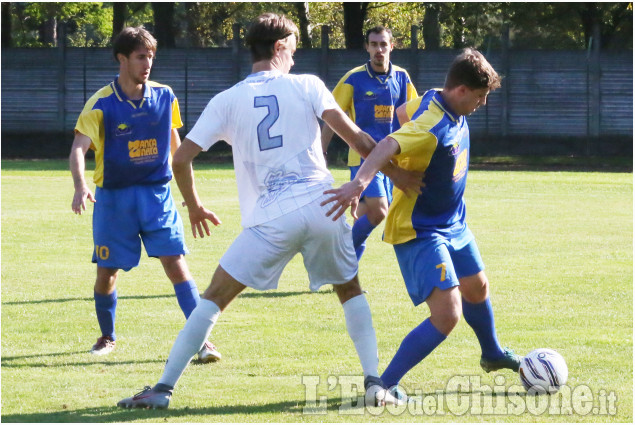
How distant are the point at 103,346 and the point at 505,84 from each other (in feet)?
80.3

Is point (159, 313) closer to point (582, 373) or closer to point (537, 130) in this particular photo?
point (582, 373)

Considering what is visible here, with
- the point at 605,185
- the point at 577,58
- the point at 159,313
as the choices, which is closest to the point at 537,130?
the point at 577,58

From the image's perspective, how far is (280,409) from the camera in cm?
529

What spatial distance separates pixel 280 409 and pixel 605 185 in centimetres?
1775

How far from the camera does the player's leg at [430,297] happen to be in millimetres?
5289

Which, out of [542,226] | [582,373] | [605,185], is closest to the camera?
[582,373]

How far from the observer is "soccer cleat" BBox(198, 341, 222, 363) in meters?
6.41

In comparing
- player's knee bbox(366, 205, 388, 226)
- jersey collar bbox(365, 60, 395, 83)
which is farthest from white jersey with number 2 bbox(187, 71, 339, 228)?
jersey collar bbox(365, 60, 395, 83)

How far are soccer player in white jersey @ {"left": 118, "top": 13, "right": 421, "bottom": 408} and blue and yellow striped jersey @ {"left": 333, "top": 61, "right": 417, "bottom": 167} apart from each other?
4.56m

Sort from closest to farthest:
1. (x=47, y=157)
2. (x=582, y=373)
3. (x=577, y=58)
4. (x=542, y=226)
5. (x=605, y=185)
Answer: (x=582, y=373)
(x=542, y=226)
(x=605, y=185)
(x=577, y=58)
(x=47, y=157)

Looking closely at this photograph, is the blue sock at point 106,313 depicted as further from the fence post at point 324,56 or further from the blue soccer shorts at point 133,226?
the fence post at point 324,56

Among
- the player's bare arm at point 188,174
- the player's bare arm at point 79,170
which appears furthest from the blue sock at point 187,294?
the player's bare arm at point 188,174

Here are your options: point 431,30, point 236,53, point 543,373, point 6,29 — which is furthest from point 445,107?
point 6,29

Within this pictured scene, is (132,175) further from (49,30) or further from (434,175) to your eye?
(49,30)
